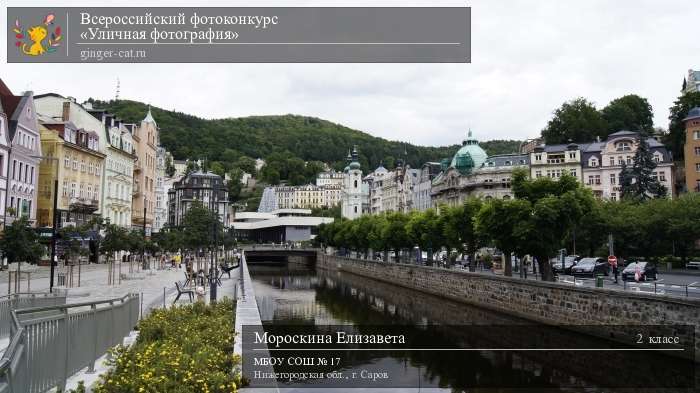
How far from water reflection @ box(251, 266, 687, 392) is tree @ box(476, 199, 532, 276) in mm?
4483

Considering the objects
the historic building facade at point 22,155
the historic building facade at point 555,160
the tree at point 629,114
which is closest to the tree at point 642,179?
the historic building facade at point 555,160

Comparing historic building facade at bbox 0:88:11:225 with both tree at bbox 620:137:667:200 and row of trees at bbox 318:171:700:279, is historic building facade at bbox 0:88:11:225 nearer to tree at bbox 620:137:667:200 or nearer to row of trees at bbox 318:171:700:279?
row of trees at bbox 318:171:700:279

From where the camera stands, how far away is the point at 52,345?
8.80 metres

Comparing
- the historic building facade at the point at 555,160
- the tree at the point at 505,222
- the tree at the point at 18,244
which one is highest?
the historic building facade at the point at 555,160

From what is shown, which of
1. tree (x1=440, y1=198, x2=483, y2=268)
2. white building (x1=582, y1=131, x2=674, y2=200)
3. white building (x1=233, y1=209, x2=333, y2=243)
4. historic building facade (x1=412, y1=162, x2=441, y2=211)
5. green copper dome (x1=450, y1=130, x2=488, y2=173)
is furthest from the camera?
white building (x1=233, y1=209, x2=333, y2=243)

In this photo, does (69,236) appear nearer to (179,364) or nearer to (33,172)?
(33,172)

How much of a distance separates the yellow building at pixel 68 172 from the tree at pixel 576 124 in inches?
2938

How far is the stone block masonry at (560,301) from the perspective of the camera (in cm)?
2252

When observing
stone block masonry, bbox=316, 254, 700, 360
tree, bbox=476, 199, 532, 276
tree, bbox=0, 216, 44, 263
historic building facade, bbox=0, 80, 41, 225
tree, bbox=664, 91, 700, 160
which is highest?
tree, bbox=664, 91, 700, 160

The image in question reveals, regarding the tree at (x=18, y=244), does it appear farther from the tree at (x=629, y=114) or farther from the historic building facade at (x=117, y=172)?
the tree at (x=629, y=114)

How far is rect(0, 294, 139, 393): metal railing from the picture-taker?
667cm

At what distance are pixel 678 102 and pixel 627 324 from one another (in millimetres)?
77520

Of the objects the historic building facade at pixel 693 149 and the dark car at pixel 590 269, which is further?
the historic building facade at pixel 693 149

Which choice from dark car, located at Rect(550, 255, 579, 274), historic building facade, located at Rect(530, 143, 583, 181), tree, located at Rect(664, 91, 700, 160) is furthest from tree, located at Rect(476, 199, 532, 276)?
tree, located at Rect(664, 91, 700, 160)
